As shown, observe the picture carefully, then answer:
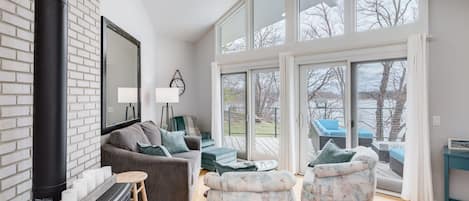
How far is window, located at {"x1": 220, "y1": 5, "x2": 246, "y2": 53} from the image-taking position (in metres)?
5.62

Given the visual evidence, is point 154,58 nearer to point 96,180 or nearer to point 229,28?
point 229,28

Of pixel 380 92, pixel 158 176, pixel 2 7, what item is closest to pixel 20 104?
pixel 2 7

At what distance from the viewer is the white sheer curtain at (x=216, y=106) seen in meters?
5.79

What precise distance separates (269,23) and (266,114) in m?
1.70

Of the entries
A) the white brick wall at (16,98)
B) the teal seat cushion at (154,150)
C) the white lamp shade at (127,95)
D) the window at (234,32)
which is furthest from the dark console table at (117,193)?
the window at (234,32)

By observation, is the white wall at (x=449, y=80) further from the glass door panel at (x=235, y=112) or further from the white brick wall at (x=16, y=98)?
the white brick wall at (x=16, y=98)

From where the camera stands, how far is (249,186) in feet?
6.20

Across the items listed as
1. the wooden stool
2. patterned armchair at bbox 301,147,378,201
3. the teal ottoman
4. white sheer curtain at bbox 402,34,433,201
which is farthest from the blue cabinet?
the wooden stool

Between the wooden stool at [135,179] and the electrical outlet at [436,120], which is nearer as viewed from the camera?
the wooden stool at [135,179]

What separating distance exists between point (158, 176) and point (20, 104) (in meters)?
1.55

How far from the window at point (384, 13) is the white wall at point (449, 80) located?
0.85 feet

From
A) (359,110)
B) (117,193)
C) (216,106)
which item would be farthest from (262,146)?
(117,193)

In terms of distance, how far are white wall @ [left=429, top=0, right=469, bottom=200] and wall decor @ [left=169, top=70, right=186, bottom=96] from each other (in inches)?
181

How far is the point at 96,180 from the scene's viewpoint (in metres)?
1.96
